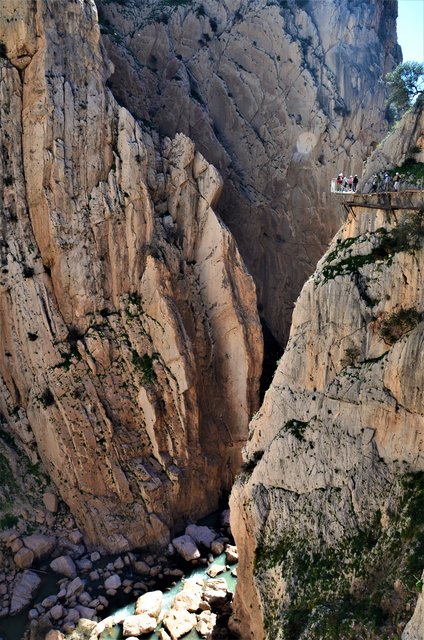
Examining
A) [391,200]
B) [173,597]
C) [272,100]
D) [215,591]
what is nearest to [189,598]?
[173,597]

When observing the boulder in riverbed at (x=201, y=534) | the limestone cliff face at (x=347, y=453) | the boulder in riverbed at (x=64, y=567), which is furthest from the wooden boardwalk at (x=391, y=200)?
the boulder in riverbed at (x=64, y=567)

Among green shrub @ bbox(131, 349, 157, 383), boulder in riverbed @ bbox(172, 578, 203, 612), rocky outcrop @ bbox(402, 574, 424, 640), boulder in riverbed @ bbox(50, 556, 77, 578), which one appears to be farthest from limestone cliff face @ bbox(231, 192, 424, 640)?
green shrub @ bbox(131, 349, 157, 383)

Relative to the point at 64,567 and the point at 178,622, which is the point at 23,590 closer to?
the point at 64,567

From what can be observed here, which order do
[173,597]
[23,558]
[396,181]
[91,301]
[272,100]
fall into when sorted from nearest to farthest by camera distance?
[396,181]
[173,597]
[23,558]
[91,301]
[272,100]

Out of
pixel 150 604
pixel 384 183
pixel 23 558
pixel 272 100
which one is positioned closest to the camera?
pixel 384 183

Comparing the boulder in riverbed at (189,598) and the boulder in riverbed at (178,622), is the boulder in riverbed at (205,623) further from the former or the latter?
the boulder in riverbed at (189,598)

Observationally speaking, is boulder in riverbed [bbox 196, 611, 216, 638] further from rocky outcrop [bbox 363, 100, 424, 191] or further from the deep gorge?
rocky outcrop [bbox 363, 100, 424, 191]

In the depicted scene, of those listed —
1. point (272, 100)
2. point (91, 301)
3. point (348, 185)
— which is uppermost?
point (272, 100)

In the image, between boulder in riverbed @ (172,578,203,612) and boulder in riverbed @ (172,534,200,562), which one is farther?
boulder in riverbed @ (172,534,200,562)
